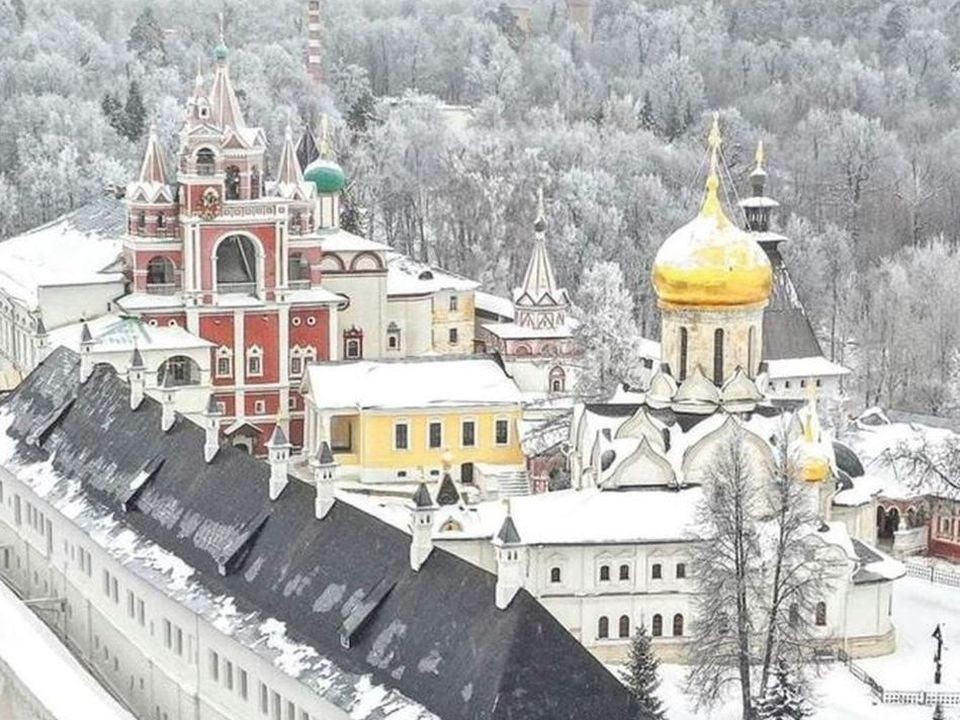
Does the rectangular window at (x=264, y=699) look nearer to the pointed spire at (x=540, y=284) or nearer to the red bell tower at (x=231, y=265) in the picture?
the red bell tower at (x=231, y=265)

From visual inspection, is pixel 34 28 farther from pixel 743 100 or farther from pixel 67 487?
pixel 67 487

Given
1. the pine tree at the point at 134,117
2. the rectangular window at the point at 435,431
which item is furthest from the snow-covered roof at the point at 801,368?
the pine tree at the point at 134,117

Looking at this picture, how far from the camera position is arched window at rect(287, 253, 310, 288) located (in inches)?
1809

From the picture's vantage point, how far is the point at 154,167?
45.2 metres

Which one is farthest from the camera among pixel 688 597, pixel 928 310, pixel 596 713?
pixel 928 310

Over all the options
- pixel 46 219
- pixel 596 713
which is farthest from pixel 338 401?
pixel 46 219

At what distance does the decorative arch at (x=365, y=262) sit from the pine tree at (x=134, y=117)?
3380cm

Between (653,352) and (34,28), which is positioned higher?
(34,28)

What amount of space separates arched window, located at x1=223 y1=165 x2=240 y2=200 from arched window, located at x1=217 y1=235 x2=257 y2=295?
34.5 inches

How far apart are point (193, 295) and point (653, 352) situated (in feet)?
38.3

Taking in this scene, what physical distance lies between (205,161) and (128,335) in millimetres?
4107

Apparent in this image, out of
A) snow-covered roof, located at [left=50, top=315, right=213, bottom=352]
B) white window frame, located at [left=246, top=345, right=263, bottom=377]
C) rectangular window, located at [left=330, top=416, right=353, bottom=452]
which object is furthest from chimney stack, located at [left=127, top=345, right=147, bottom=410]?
white window frame, located at [left=246, top=345, right=263, bottom=377]

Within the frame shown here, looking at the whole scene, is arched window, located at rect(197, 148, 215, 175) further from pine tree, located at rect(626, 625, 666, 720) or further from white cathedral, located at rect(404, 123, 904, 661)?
pine tree, located at rect(626, 625, 666, 720)

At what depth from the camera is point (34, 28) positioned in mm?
98625
